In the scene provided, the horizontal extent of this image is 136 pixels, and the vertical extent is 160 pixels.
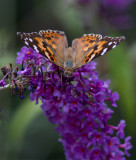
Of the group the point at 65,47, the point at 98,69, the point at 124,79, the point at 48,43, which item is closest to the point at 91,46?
the point at 65,47

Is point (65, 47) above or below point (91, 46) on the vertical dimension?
above

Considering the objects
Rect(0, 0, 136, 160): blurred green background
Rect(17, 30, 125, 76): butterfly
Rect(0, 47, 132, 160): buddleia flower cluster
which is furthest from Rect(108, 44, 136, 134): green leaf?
Rect(17, 30, 125, 76): butterfly

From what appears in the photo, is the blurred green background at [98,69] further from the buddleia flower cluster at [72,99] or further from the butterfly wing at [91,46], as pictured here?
the butterfly wing at [91,46]

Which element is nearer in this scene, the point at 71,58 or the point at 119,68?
the point at 71,58

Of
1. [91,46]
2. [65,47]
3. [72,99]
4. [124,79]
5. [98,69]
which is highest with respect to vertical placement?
[98,69]

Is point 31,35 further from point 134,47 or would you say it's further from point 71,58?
point 134,47

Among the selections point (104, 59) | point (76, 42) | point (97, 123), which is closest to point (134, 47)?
point (104, 59)

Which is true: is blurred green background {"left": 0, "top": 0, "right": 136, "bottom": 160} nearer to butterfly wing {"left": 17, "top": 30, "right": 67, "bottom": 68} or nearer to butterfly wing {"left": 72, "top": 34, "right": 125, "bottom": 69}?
butterfly wing {"left": 17, "top": 30, "right": 67, "bottom": 68}

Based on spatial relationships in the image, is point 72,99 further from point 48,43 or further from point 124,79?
point 124,79
